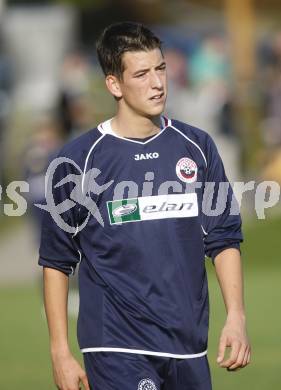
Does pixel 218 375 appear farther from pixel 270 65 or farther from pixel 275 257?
pixel 270 65

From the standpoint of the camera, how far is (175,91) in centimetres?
2097

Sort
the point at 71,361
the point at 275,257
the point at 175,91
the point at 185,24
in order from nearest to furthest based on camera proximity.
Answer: the point at 71,361, the point at 275,257, the point at 175,91, the point at 185,24

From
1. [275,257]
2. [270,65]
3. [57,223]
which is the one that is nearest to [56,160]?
[57,223]

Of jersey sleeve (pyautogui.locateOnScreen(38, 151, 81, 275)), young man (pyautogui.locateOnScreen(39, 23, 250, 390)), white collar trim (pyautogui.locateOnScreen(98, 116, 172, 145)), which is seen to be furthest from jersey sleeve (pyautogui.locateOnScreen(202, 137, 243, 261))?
jersey sleeve (pyautogui.locateOnScreen(38, 151, 81, 275))

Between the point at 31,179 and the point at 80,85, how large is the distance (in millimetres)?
7851

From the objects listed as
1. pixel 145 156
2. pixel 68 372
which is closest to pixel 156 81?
pixel 145 156

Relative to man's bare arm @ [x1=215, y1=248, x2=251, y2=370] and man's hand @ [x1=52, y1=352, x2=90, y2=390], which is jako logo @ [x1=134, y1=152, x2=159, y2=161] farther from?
man's hand @ [x1=52, y1=352, x2=90, y2=390]

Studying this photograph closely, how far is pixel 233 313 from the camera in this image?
590cm

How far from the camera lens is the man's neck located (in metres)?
6.11

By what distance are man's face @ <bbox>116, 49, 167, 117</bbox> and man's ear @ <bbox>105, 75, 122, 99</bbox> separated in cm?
6

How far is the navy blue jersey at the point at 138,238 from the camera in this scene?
593 cm

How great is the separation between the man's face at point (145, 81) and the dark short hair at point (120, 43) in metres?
0.03

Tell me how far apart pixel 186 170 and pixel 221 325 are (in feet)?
20.7

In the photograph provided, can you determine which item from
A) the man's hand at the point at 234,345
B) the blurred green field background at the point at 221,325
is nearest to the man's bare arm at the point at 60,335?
the man's hand at the point at 234,345
